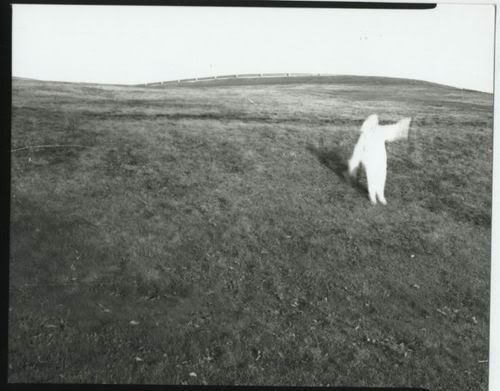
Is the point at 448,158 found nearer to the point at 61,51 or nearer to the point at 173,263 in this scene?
the point at 173,263

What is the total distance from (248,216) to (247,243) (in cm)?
84

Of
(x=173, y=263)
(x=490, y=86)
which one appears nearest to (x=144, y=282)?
(x=173, y=263)

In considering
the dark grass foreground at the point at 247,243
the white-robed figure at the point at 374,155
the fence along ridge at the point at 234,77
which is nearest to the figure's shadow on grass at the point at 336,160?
the dark grass foreground at the point at 247,243

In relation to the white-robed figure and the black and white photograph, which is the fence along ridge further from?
the white-robed figure

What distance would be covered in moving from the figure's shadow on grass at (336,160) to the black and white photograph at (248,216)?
5cm

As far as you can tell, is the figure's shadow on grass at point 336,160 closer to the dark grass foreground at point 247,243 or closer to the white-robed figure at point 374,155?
the dark grass foreground at point 247,243

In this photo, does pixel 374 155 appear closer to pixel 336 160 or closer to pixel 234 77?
pixel 336 160

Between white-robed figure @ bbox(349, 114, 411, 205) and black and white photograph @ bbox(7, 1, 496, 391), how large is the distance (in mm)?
51

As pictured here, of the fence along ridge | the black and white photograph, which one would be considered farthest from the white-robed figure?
the fence along ridge

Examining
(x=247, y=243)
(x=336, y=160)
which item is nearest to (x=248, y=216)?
(x=247, y=243)

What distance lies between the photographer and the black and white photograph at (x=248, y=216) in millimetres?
7562

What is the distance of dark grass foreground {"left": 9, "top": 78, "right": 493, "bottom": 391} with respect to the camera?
7520 mm

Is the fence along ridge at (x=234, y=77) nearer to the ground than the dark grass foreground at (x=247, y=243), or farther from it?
farther from it

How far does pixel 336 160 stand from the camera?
1158cm
